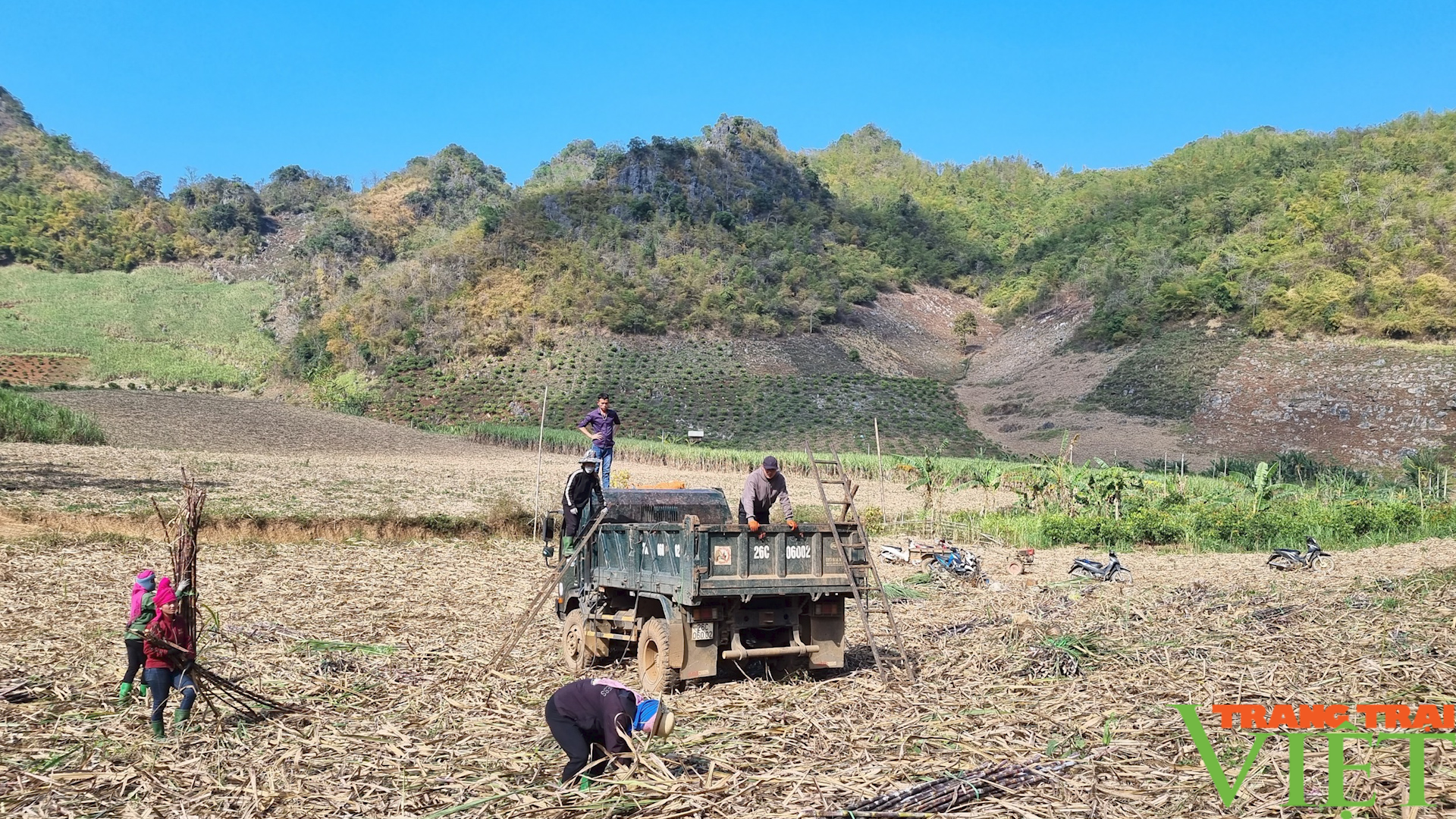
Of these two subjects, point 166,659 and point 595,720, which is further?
point 166,659

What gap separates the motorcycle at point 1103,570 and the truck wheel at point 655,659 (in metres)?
10.7

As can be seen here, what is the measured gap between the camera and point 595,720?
6.11 m

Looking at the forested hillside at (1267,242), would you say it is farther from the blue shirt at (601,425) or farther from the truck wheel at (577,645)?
the truck wheel at (577,645)

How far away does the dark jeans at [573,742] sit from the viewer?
241 inches

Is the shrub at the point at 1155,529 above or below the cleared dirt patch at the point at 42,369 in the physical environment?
below

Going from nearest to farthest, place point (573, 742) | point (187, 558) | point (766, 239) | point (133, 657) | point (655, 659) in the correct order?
point (573, 742), point (187, 558), point (133, 657), point (655, 659), point (766, 239)

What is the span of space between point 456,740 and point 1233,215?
3586 inches

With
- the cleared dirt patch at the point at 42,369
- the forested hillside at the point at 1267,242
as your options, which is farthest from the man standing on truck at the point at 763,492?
the cleared dirt patch at the point at 42,369

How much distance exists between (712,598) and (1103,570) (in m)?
11.0

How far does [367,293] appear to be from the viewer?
88062mm

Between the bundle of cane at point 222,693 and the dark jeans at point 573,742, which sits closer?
the dark jeans at point 573,742

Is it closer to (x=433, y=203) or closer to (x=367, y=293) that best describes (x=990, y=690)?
(x=367, y=293)

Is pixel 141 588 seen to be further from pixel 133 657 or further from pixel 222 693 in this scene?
pixel 222 693

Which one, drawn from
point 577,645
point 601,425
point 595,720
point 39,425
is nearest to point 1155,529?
point 601,425
